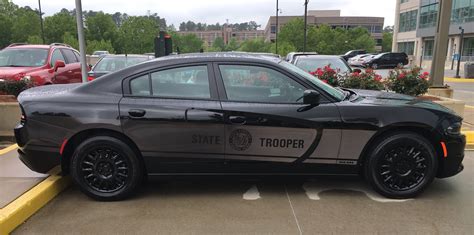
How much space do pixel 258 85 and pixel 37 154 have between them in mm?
2445

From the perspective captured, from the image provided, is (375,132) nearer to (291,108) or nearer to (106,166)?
(291,108)

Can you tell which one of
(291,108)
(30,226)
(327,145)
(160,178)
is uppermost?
(291,108)

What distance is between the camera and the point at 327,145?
165 inches

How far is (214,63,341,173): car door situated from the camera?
414cm

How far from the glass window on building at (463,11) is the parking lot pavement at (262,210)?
43.1 m

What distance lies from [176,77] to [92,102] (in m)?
0.90

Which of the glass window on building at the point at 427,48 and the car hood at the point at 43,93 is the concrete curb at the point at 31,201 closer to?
the car hood at the point at 43,93

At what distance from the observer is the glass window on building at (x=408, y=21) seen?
5603 cm

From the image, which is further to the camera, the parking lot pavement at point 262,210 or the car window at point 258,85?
the car window at point 258,85

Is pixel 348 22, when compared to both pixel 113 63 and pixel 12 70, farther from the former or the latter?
pixel 12 70

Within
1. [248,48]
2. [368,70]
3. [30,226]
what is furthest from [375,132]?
[248,48]

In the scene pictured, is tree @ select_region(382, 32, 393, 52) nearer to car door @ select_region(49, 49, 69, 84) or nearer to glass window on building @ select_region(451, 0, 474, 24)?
glass window on building @ select_region(451, 0, 474, 24)

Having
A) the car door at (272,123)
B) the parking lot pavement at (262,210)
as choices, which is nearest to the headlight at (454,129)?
the parking lot pavement at (262,210)

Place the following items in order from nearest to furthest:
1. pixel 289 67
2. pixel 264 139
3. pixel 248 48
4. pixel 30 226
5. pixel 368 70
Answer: pixel 30 226
pixel 264 139
pixel 289 67
pixel 368 70
pixel 248 48
